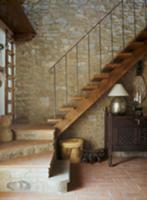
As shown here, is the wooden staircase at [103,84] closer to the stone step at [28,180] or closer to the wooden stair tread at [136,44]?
the wooden stair tread at [136,44]

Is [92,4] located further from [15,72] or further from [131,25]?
[15,72]

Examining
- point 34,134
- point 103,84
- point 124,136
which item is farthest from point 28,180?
point 103,84

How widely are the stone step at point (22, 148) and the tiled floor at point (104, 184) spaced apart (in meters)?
0.58

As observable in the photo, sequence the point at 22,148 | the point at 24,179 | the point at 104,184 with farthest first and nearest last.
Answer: the point at 22,148
the point at 104,184
the point at 24,179

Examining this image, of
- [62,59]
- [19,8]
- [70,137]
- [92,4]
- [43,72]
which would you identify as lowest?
[70,137]

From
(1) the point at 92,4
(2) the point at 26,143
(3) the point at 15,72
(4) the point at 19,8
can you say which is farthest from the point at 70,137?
(1) the point at 92,4

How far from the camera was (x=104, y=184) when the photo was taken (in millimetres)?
2939

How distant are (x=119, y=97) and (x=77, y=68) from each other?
1.21m

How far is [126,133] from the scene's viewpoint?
3.73 metres

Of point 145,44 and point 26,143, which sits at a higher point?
point 145,44

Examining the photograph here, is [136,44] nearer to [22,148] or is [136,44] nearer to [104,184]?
[104,184]

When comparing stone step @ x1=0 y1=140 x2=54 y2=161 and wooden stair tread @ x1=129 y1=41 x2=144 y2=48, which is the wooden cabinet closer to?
stone step @ x1=0 y1=140 x2=54 y2=161

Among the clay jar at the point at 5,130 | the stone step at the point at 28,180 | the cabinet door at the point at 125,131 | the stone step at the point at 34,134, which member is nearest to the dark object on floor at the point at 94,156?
the cabinet door at the point at 125,131

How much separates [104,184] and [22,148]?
4.55 feet
